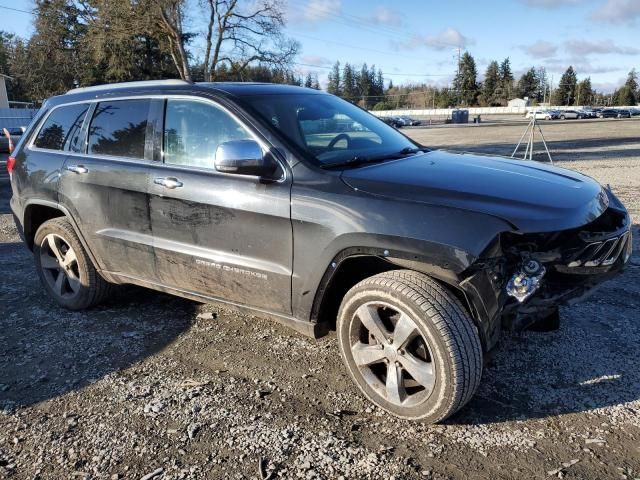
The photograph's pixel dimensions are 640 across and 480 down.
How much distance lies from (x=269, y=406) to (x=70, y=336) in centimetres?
192

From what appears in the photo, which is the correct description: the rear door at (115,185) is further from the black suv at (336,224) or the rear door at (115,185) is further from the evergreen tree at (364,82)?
the evergreen tree at (364,82)

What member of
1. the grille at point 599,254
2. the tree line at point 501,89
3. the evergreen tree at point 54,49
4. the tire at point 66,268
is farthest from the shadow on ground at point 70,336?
the tree line at point 501,89

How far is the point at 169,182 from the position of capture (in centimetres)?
358

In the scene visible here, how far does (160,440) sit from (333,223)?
4.82ft

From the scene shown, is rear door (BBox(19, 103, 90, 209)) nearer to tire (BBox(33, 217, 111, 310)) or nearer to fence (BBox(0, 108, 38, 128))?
tire (BBox(33, 217, 111, 310))

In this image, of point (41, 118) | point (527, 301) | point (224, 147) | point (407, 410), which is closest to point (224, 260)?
point (224, 147)

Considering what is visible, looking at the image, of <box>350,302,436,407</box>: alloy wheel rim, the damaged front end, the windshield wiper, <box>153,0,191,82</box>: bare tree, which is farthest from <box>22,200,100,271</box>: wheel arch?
<box>153,0,191,82</box>: bare tree

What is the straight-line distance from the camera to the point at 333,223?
2926 mm

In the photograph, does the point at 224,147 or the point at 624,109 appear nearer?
the point at 224,147

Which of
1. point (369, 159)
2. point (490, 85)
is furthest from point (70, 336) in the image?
point (490, 85)

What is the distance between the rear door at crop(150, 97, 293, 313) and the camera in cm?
319

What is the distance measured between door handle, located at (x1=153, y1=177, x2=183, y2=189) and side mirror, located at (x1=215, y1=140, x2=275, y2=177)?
1.73ft

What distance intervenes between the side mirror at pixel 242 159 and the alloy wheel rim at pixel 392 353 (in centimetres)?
101

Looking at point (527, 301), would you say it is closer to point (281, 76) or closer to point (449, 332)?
point (449, 332)
